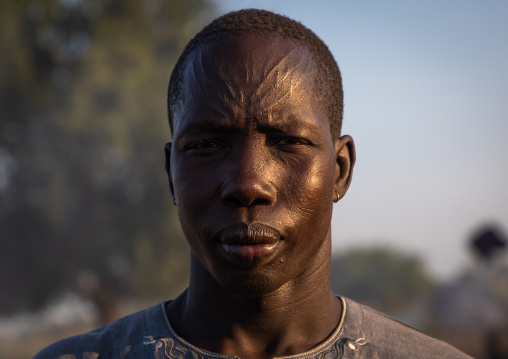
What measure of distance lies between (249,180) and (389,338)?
3.46 feet

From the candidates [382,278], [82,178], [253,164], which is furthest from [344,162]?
[382,278]

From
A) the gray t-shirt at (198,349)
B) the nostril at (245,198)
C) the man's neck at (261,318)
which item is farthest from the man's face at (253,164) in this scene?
the gray t-shirt at (198,349)

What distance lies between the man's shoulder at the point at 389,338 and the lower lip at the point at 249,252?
675mm

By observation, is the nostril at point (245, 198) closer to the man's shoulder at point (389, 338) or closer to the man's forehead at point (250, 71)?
the man's forehead at point (250, 71)

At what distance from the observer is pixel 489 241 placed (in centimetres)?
1689

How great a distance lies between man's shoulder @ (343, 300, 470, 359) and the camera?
2.72m

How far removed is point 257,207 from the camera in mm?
2332

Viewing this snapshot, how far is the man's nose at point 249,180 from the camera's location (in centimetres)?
230

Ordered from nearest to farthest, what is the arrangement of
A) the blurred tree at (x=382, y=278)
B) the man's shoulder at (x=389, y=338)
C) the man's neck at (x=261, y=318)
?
the man's neck at (x=261, y=318), the man's shoulder at (x=389, y=338), the blurred tree at (x=382, y=278)

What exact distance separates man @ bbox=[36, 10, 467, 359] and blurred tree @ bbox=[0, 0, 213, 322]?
20.8m

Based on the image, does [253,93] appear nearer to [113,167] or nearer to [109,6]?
[113,167]

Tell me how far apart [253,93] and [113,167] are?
2189 cm

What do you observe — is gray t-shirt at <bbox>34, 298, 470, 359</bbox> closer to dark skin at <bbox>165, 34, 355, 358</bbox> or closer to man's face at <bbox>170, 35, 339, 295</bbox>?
dark skin at <bbox>165, 34, 355, 358</bbox>

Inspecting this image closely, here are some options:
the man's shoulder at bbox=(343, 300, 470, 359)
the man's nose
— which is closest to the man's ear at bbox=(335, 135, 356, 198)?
the man's nose
